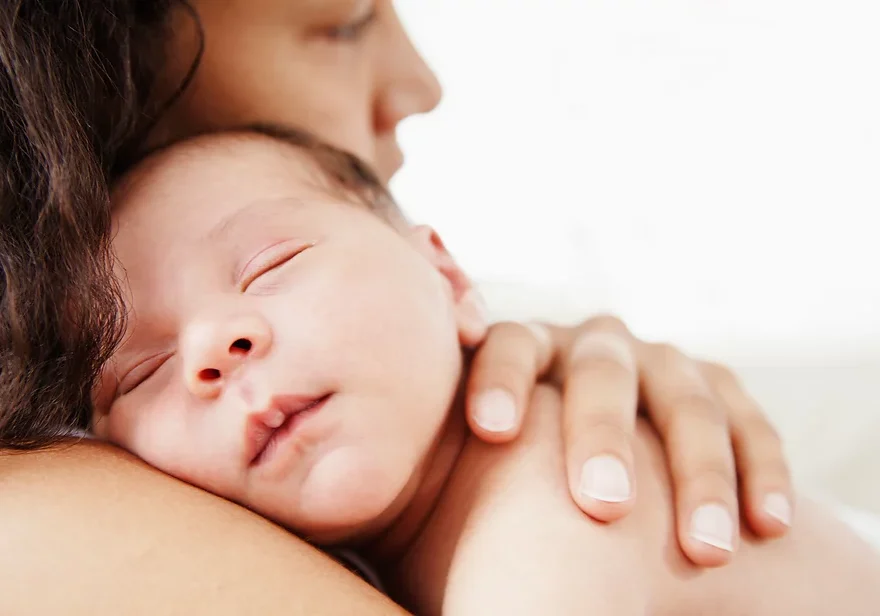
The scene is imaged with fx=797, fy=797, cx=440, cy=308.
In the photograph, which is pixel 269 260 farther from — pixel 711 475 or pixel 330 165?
pixel 711 475

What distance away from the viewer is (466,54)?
1.92 metres

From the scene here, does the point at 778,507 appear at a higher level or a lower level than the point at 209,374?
lower

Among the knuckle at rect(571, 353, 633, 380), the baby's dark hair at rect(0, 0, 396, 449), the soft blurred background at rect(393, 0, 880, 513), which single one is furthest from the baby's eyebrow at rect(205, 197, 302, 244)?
the soft blurred background at rect(393, 0, 880, 513)

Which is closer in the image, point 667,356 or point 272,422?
point 272,422

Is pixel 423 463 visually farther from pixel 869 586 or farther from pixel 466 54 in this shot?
pixel 466 54

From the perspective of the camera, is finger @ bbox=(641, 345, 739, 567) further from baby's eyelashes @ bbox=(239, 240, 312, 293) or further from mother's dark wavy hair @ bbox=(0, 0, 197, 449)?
mother's dark wavy hair @ bbox=(0, 0, 197, 449)

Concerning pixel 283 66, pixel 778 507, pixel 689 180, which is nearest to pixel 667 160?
pixel 689 180

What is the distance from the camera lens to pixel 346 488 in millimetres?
709

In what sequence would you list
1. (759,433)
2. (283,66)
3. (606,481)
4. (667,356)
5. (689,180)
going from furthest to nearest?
(689,180)
(283,66)
(667,356)
(759,433)
(606,481)

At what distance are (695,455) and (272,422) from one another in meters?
0.41

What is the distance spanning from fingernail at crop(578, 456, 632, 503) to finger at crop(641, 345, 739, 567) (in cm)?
8

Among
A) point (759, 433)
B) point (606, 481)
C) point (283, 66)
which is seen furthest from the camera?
point (283, 66)

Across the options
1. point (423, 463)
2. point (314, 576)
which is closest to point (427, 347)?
point (423, 463)

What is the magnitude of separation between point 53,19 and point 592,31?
4.12 feet
